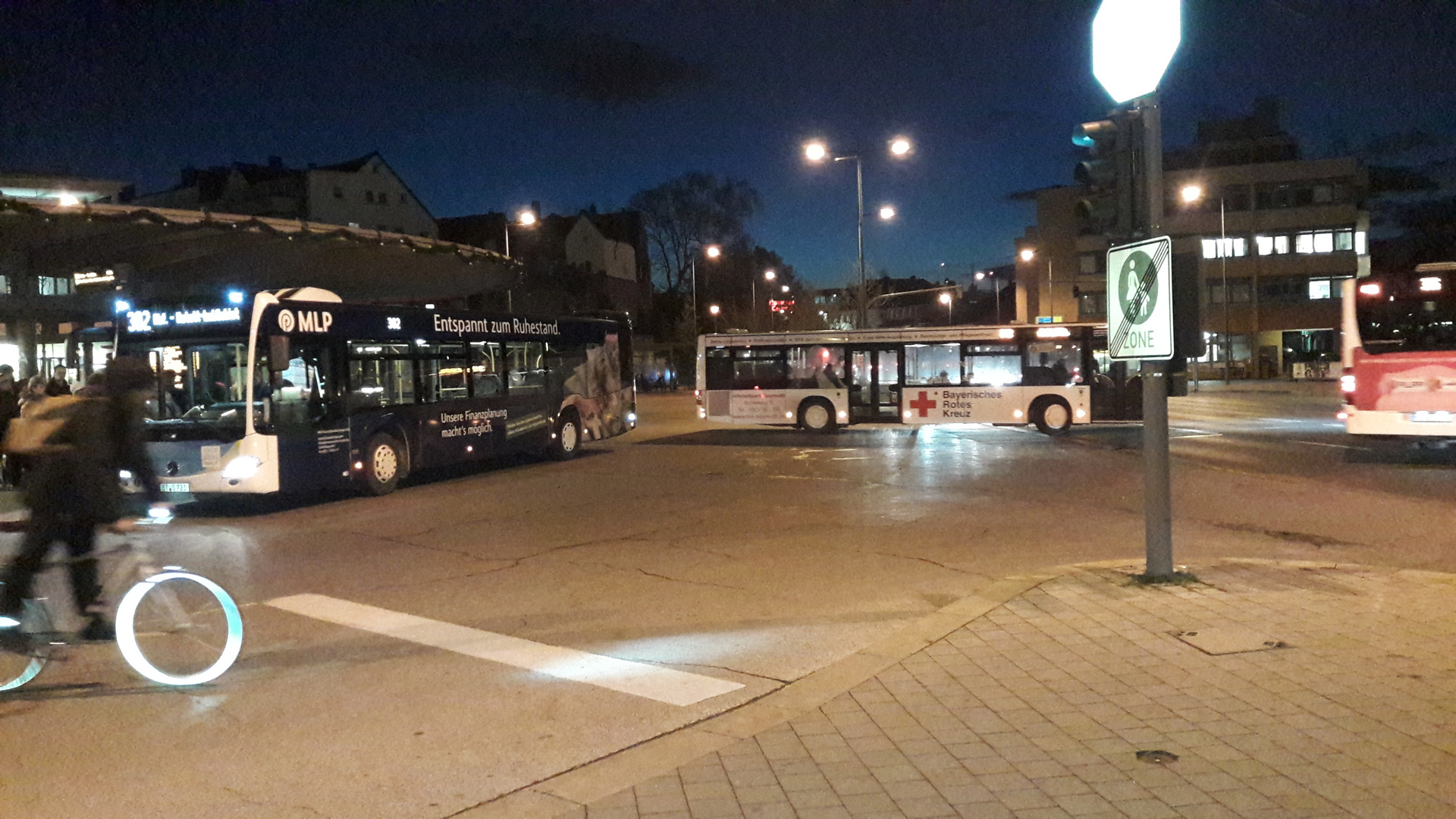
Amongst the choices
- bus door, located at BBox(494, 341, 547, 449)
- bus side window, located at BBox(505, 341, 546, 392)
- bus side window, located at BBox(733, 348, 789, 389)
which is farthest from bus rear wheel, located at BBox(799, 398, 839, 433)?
bus side window, located at BBox(505, 341, 546, 392)

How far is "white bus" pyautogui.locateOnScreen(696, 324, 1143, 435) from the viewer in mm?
24859

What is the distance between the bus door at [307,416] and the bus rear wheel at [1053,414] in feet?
54.0

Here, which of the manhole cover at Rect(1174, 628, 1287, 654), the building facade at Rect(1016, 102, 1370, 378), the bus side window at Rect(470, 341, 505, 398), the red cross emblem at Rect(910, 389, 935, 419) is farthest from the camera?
the building facade at Rect(1016, 102, 1370, 378)

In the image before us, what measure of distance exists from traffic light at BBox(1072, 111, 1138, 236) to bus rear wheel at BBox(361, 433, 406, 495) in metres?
10.7

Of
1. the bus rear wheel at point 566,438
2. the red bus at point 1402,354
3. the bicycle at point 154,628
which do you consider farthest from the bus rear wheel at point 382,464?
the red bus at point 1402,354

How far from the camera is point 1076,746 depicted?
486cm

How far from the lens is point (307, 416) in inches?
554

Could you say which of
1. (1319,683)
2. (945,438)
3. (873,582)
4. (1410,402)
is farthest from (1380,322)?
(1319,683)

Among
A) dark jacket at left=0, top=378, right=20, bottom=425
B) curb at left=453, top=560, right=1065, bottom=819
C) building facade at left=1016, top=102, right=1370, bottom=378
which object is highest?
building facade at left=1016, top=102, right=1370, bottom=378

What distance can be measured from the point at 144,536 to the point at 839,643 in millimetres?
8763

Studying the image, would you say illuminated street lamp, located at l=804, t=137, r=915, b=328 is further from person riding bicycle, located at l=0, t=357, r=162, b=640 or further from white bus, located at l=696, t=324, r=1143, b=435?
person riding bicycle, located at l=0, t=357, r=162, b=640

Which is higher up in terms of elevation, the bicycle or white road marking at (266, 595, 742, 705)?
the bicycle

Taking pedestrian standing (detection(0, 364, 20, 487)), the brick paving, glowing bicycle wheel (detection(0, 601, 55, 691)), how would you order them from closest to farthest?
the brick paving → glowing bicycle wheel (detection(0, 601, 55, 691)) → pedestrian standing (detection(0, 364, 20, 487))

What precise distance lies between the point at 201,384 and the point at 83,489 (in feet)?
28.0
